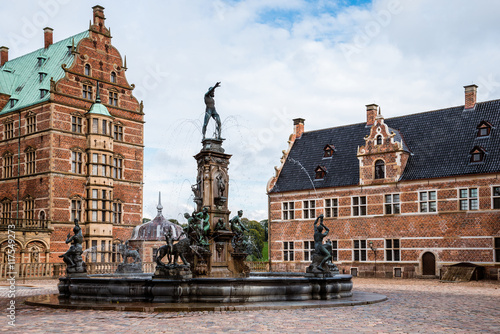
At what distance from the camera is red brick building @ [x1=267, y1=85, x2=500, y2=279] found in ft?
109

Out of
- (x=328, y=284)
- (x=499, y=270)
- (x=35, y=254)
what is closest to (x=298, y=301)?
(x=328, y=284)

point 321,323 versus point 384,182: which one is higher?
point 384,182

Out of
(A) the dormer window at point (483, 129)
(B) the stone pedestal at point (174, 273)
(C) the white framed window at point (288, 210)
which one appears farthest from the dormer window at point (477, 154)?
(B) the stone pedestal at point (174, 273)

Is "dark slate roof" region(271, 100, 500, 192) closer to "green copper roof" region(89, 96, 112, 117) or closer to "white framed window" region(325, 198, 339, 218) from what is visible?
"white framed window" region(325, 198, 339, 218)

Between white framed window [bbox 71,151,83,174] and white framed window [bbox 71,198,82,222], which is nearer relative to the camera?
white framed window [bbox 71,198,82,222]

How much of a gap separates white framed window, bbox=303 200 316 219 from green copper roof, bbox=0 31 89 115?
790 inches

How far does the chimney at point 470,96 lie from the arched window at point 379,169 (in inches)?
255

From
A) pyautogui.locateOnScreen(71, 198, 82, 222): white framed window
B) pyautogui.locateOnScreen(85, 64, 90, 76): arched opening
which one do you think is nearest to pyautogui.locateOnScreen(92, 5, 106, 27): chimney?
pyautogui.locateOnScreen(85, 64, 90, 76): arched opening

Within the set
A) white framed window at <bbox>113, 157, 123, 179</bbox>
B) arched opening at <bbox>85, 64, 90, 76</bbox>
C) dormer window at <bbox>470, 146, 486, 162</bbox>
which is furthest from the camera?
white framed window at <bbox>113, 157, 123, 179</bbox>

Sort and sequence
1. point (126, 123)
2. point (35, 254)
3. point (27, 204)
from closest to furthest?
point (35, 254), point (27, 204), point (126, 123)

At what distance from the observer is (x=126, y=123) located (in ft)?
Answer: 150

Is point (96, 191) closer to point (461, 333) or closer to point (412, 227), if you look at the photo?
point (412, 227)

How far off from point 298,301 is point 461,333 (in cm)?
593

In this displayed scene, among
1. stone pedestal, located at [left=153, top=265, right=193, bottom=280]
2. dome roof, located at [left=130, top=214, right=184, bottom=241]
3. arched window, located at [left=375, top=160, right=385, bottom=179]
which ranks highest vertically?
arched window, located at [left=375, top=160, right=385, bottom=179]
